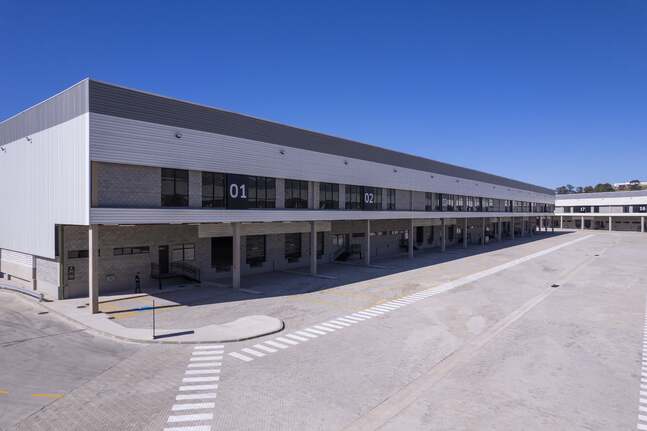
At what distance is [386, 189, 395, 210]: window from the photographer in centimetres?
4025

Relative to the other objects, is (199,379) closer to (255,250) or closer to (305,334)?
(305,334)

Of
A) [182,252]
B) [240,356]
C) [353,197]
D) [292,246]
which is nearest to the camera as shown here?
[240,356]

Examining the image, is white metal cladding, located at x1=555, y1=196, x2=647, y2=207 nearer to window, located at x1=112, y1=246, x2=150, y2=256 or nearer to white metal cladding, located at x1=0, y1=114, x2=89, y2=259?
window, located at x1=112, y1=246, x2=150, y2=256

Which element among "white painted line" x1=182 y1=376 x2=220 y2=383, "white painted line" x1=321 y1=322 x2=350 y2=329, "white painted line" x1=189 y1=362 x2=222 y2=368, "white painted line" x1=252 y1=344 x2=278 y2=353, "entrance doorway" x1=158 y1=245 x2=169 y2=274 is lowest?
"white painted line" x1=252 y1=344 x2=278 y2=353

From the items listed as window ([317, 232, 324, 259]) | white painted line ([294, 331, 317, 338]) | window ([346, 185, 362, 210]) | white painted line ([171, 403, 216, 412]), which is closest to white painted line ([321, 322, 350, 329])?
white painted line ([294, 331, 317, 338])

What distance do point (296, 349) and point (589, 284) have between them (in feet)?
81.0

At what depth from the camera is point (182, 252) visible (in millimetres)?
26375

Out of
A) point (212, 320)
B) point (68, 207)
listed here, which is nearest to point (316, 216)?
point (212, 320)

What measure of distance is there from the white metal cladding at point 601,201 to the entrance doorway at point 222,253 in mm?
96427

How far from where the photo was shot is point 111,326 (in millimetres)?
16656

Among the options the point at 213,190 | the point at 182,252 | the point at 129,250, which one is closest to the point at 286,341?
the point at 213,190

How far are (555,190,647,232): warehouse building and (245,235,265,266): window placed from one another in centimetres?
9308

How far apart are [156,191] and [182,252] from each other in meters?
6.87

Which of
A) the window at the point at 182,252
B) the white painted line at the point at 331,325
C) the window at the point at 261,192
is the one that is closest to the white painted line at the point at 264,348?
the white painted line at the point at 331,325
